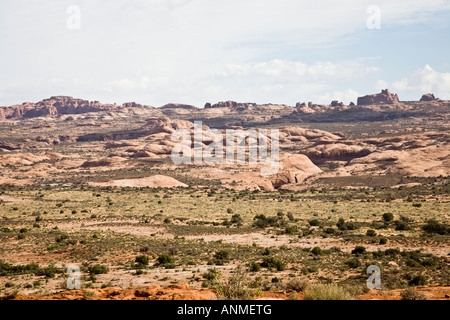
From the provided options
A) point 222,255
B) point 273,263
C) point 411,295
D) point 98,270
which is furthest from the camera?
point 222,255

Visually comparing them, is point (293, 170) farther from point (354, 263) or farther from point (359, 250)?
point (354, 263)

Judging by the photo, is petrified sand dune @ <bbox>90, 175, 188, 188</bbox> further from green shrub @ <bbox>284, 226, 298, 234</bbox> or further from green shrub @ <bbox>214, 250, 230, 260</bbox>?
green shrub @ <bbox>214, 250, 230, 260</bbox>

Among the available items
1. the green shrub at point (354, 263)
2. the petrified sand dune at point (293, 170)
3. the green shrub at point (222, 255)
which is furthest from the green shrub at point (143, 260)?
the petrified sand dune at point (293, 170)

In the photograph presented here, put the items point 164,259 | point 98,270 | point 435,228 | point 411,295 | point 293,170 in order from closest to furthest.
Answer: point 411,295
point 98,270
point 164,259
point 435,228
point 293,170

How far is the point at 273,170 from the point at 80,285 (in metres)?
68.4

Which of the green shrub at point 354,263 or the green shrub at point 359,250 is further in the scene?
the green shrub at point 359,250

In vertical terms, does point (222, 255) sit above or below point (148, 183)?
above

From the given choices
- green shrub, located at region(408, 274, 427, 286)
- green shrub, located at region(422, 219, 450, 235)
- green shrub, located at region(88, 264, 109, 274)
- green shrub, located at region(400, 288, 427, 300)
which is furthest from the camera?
green shrub, located at region(422, 219, 450, 235)

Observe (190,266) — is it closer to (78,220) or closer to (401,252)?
(401,252)

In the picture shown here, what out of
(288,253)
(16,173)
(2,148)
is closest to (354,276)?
(288,253)

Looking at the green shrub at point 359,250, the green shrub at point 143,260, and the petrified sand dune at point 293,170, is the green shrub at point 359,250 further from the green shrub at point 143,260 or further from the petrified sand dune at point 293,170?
the petrified sand dune at point 293,170

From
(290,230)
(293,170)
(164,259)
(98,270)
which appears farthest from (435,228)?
(293,170)

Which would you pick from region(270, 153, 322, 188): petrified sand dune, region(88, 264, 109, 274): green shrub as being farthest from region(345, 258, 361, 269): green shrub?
region(270, 153, 322, 188): petrified sand dune

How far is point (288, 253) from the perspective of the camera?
2625cm
